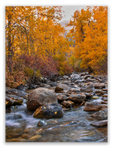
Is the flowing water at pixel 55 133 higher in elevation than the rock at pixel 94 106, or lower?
lower

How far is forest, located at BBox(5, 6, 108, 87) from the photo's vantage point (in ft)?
15.7

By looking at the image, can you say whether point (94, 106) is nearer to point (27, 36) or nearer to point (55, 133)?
point (55, 133)

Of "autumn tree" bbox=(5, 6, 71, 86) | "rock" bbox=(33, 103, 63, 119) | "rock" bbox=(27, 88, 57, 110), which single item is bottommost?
"rock" bbox=(33, 103, 63, 119)

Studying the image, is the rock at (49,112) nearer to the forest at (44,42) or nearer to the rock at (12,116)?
the rock at (12,116)

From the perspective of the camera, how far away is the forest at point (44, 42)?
4.80m

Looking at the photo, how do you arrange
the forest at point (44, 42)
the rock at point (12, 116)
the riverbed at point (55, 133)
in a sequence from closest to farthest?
1. the riverbed at point (55, 133)
2. the rock at point (12, 116)
3. the forest at point (44, 42)

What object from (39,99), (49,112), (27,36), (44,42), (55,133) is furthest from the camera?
(44,42)

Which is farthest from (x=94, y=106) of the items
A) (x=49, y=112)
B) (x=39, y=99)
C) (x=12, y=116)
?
(x=12, y=116)

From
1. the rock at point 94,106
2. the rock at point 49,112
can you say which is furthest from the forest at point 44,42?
the rock at point 94,106

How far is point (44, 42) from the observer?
28.6 ft

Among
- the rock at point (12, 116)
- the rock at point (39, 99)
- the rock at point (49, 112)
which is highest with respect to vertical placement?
the rock at point (39, 99)

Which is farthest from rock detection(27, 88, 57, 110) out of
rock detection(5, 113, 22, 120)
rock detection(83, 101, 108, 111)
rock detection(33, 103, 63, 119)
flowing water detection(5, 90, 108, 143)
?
rock detection(83, 101, 108, 111)

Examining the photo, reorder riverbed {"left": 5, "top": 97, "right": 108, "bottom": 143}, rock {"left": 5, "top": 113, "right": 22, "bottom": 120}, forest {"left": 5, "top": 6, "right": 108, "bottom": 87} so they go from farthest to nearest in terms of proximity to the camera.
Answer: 1. forest {"left": 5, "top": 6, "right": 108, "bottom": 87}
2. rock {"left": 5, "top": 113, "right": 22, "bottom": 120}
3. riverbed {"left": 5, "top": 97, "right": 108, "bottom": 143}

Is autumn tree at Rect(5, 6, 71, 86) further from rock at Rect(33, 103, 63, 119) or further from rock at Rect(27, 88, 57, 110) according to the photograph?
rock at Rect(33, 103, 63, 119)
